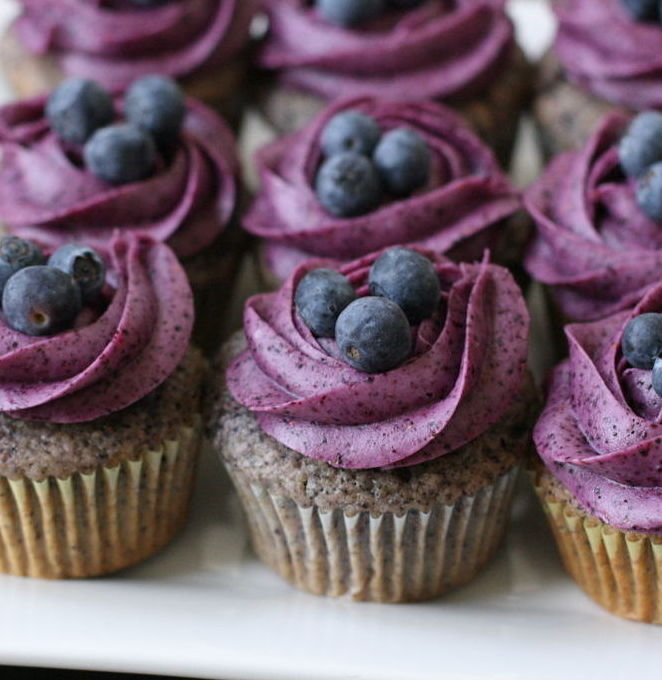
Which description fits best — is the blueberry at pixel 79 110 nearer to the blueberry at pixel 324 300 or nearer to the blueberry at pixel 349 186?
the blueberry at pixel 349 186

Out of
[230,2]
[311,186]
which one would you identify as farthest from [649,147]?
[230,2]

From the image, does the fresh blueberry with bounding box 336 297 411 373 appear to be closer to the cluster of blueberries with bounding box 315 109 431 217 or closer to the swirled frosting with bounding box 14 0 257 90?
the cluster of blueberries with bounding box 315 109 431 217

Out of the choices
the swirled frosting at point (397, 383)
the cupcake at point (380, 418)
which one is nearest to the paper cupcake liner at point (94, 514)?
the cupcake at point (380, 418)

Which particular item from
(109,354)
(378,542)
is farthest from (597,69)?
(109,354)

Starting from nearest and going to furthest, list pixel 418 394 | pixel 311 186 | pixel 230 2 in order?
1. pixel 418 394
2. pixel 311 186
3. pixel 230 2

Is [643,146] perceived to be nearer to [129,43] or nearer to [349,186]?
[349,186]

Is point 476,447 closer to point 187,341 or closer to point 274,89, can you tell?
point 187,341

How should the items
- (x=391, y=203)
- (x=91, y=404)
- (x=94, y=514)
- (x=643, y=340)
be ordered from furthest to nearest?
(x=391, y=203) < (x=94, y=514) < (x=91, y=404) < (x=643, y=340)
